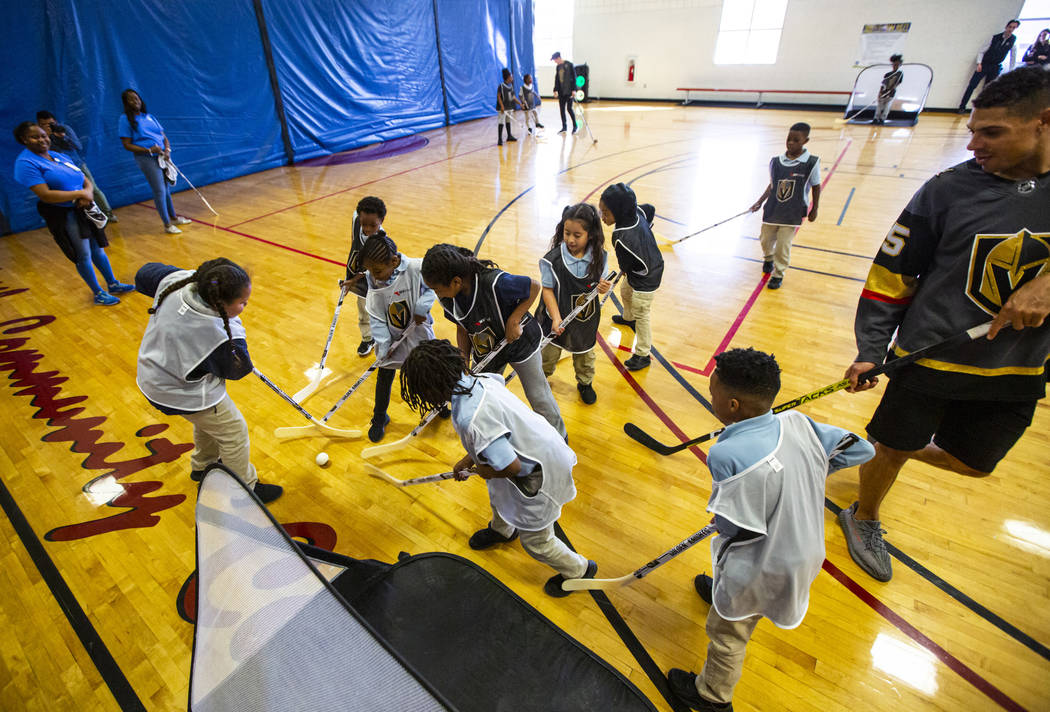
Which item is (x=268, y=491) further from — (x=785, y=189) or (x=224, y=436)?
(x=785, y=189)

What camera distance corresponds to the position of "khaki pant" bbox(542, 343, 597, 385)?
3493 millimetres

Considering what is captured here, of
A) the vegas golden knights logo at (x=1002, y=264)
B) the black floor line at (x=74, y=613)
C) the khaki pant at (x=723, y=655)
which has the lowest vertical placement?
the black floor line at (x=74, y=613)

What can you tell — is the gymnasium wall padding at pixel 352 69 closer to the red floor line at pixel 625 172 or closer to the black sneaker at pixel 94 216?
the black sneaker at pixel 94 216

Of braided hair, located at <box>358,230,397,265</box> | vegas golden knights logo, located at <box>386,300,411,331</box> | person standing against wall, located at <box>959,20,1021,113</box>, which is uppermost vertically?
person standing against wall, located at <box>959,20,1021,113</box>

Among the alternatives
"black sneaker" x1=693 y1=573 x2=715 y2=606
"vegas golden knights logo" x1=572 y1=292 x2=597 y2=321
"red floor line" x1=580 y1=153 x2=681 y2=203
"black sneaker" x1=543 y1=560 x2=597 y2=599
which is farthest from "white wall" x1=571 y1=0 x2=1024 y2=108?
"black sneaker" x1=543 y1=560 x2=597 y2=599

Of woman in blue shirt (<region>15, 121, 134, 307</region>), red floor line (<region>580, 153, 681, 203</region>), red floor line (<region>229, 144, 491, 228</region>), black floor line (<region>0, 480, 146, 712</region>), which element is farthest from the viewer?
red floor line (<region>580, 153, 681, 203</region>)

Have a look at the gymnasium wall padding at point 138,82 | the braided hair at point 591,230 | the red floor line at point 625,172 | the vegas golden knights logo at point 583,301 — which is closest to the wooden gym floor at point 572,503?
the vegas golden knights logo at point 583,301

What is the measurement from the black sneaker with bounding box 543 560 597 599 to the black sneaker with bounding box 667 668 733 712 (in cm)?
55

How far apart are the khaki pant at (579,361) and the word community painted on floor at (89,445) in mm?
2580

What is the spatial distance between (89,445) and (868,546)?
5057mm

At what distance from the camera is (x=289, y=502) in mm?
2947

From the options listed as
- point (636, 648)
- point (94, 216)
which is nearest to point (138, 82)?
point (94, 216)

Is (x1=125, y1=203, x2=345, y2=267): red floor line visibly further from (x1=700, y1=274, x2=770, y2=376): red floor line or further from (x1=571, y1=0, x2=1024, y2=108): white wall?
(x1=571, y1=0, x2=1024, y2=108): white wall

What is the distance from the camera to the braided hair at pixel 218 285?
2.15 meters
